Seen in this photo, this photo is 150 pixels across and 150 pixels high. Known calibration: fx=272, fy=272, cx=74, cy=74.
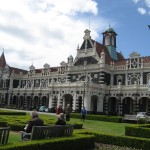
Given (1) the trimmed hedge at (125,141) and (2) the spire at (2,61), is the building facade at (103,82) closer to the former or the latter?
A: (2) the spire at (2,61)

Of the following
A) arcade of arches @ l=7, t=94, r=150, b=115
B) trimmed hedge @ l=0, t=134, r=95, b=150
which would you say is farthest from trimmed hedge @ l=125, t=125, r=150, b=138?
arcade of arches @ l=7, t=94, r=150, b=115

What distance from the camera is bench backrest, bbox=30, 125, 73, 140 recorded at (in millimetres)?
12483

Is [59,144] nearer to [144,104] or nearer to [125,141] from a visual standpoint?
[125,141]

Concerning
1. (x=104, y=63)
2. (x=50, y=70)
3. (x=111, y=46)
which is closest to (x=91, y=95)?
(x=104, y=63)

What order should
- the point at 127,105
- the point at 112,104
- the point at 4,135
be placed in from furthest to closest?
the point at 112,104, the point at 127,105, the point at 4,135

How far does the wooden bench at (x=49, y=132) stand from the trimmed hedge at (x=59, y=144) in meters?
0.45

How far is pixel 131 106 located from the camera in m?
56.5

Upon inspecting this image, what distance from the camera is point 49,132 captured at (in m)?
13.3

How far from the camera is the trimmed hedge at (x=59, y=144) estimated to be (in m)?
11.0

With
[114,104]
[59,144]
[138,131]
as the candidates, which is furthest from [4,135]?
[114,104]

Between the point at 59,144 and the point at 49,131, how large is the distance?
842 millimetres

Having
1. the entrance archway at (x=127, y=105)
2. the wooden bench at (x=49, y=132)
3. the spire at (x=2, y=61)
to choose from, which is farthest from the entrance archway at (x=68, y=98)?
the wooden bench at (x=49, y=132)

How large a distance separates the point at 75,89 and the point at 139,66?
46.8 feet

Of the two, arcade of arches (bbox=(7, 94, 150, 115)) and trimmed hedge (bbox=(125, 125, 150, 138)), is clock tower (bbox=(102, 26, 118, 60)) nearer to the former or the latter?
arcade of arches (bbox=(7, 94, 150, 115))
